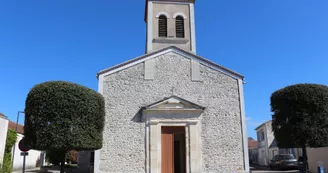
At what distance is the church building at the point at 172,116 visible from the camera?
1386 centimetres

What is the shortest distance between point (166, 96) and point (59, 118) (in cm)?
578

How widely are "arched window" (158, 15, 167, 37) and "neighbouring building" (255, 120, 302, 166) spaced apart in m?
20.9

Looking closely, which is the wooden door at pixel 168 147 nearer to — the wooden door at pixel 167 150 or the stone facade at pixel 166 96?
the wooden door at pixel 167 150

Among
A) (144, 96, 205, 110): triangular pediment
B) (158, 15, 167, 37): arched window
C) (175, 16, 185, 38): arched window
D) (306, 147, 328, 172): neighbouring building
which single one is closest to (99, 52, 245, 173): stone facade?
(144, 96, 205, 110): triangular pediment

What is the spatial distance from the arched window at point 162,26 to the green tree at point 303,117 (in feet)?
27.8

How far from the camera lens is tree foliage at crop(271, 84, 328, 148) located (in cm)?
1245

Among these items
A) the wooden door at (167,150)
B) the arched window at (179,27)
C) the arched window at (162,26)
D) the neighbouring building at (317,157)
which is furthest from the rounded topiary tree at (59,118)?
the neighbouring building at (317,157)

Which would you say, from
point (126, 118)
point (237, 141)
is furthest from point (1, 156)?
point (237, 141)

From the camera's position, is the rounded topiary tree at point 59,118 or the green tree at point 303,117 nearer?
the rounded topiary tree at point 59,118

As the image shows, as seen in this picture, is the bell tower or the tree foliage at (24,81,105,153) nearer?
the tree foliage at (24,81,105,153)

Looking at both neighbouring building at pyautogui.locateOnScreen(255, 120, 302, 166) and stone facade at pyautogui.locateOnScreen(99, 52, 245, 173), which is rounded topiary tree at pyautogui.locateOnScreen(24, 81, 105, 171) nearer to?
stone facade at pyautogui.locateOnScreen(99, 52, 245, 173)

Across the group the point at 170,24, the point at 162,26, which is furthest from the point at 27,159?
the point at 170,24

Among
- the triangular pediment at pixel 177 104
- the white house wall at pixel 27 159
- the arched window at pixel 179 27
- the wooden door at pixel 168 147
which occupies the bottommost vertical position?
the white house wall at pixel 27 159

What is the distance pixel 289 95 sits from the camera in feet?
43.1
